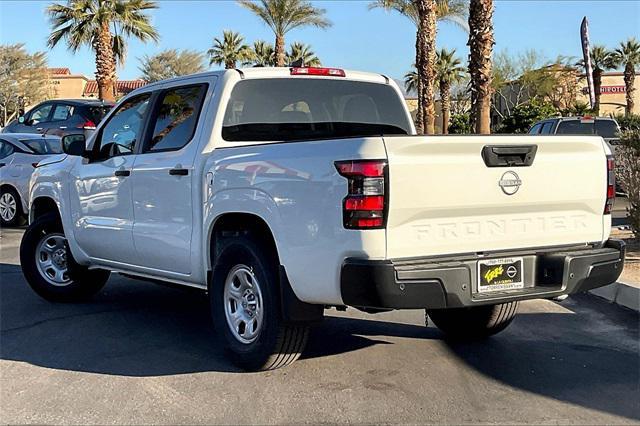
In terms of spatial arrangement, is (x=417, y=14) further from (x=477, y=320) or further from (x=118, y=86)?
(x=118, y=86)

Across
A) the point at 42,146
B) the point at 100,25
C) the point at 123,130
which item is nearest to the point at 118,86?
the point at 100,25

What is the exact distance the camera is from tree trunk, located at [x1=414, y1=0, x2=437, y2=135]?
21.4 m

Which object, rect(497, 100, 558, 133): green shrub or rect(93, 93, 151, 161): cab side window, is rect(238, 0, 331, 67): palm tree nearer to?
rect(497, 100, 558, 133): green shrub

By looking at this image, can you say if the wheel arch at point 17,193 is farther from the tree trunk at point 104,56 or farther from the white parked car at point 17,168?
the tree trunk at point 104,56

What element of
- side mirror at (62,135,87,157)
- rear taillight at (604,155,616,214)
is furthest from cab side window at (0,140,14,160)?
rear taillight at (604,155,616,214)

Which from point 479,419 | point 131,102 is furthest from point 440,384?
point 131,102

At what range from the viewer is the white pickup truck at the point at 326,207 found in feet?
12.7

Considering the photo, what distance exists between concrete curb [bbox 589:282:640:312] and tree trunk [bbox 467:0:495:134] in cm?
897

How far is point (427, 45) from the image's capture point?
73.3 ft

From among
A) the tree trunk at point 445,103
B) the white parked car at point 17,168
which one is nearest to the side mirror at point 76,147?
the white parked car at point 17,168

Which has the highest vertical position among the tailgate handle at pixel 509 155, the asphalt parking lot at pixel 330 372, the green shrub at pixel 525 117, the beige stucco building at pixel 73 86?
the beige stucco building at pixel 73 86

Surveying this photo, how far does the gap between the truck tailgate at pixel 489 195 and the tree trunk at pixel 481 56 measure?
37.4 ft

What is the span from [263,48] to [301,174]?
4823 centimetres

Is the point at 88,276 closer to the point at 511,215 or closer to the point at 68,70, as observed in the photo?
the point at 511,215
